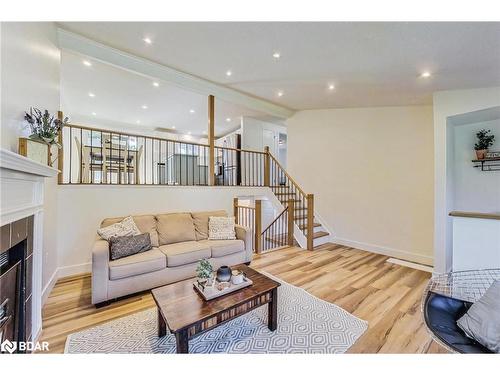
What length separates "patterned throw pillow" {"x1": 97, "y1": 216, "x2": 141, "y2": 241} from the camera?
2.83m

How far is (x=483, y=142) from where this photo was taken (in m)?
3.49

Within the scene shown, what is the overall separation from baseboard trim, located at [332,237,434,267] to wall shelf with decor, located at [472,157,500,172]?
1722 mm

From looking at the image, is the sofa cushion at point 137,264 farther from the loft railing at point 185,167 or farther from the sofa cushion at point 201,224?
the loft railing at point 185,167

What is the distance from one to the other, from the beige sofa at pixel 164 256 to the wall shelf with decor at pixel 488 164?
394cm

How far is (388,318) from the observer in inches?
88.3

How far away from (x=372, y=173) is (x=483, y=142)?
168cm

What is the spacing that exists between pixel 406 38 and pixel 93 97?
6.09 m

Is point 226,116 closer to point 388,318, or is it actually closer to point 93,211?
point 93,211

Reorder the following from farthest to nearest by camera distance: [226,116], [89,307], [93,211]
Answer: [226,116] → [93,211] → [89,307]

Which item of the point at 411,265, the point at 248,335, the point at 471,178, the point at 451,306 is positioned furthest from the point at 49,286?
the point at 471,178

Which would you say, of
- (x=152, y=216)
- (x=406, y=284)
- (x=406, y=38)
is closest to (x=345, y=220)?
(x=406, y=284)

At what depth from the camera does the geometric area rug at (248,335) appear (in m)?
1.82

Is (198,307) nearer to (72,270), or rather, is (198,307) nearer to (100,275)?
(100,275)

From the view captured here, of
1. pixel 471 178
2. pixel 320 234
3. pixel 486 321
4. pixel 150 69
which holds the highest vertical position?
pixel 150 69
